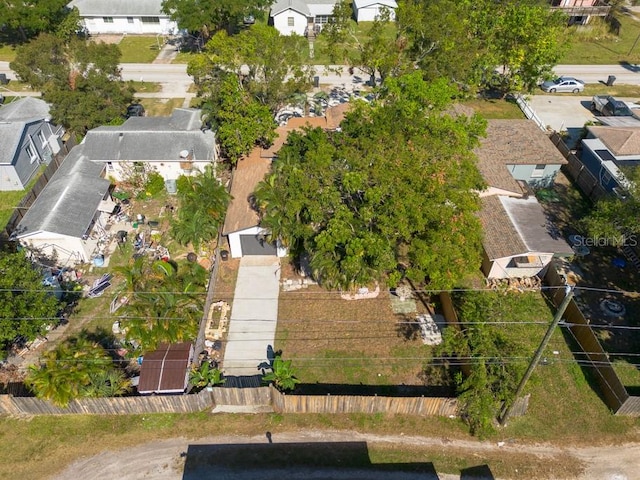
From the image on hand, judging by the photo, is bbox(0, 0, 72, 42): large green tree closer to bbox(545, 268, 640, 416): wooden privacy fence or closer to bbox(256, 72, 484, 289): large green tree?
bbox(256, 72, 484, 289): large green tree

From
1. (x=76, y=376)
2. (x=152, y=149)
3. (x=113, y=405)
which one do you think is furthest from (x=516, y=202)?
(x=76, y=376)

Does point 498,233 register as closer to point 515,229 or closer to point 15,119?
point 515,229

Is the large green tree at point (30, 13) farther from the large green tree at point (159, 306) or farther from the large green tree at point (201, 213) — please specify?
the large green tree at point (159, 306)

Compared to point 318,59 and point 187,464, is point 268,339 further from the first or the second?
point 318,59

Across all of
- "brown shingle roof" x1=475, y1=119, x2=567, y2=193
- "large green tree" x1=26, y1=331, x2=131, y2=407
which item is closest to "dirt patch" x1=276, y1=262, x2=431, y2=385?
"large green tree" x1=26, y1=331, x2=131, y2=407

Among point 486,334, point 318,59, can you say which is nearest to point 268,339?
point 486,334

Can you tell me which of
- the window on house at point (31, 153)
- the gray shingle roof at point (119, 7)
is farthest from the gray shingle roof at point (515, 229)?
the gray shingle roof at point (119, 7)
